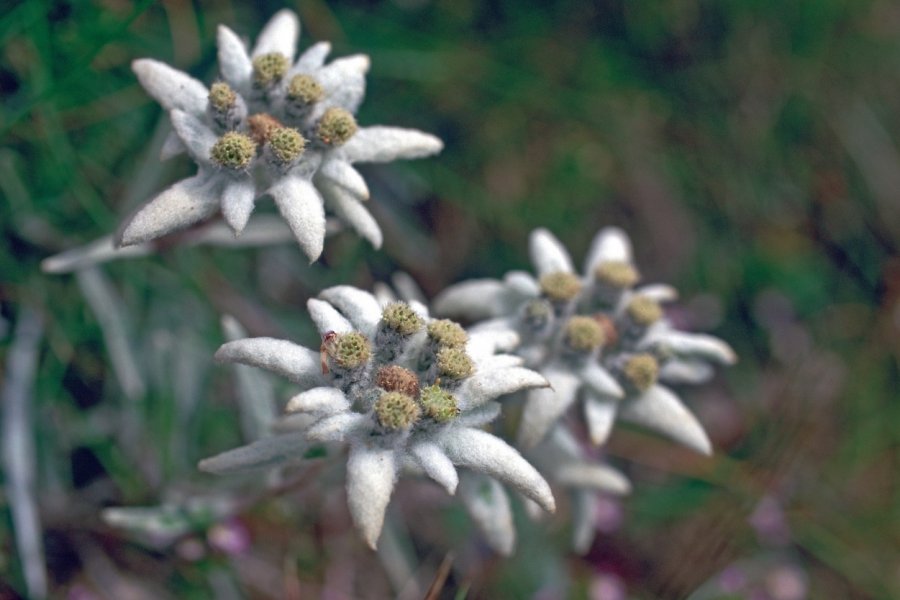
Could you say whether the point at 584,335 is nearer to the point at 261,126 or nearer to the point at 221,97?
the point at 261,126

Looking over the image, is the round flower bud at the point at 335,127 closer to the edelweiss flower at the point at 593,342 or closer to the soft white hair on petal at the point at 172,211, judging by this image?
the soft white hair on petal at the point at 172,211

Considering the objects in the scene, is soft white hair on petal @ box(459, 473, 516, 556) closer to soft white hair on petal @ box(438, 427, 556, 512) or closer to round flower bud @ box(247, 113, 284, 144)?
soft white hair on petal @ box(438, 427, 556, 512)

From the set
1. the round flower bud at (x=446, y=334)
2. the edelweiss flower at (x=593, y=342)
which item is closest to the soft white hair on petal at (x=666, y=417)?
the edelweiss flower at (x=593, y=342)

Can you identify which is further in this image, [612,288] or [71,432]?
[71,432]

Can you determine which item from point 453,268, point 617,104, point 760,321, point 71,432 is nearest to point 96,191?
point 71,432

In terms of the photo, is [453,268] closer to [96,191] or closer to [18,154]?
[96,191]

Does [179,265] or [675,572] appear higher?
[179,265]
